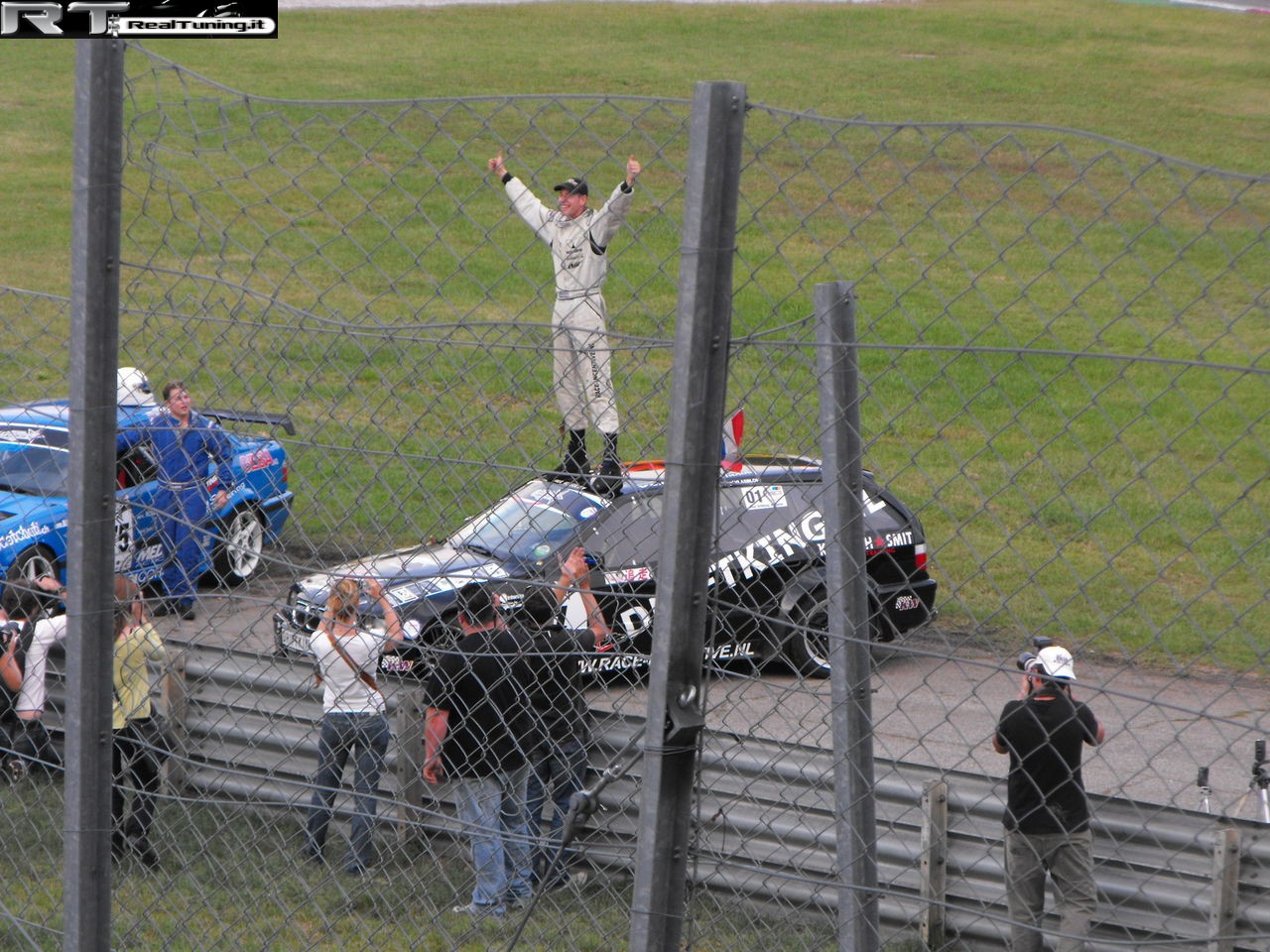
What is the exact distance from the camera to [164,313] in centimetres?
314

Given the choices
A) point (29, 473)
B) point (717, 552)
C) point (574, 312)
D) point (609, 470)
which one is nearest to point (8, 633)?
point (29, 473)

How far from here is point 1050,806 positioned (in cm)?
360

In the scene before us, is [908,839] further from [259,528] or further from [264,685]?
[259,528]

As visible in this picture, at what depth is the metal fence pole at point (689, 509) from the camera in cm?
236

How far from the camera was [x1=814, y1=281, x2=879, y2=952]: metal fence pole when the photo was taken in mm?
2664

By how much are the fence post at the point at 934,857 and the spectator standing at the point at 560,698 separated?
1.29m

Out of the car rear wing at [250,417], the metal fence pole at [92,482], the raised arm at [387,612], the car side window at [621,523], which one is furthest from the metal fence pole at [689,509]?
the metal fence pole at [92,482]

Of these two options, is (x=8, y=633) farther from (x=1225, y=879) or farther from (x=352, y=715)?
(x=1225, y=879)

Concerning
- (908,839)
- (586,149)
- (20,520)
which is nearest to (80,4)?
(908,839)

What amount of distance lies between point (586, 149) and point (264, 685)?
14.0 m

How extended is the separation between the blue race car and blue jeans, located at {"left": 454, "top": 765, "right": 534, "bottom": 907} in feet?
3.51

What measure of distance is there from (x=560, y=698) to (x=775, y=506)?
2523 millimetres

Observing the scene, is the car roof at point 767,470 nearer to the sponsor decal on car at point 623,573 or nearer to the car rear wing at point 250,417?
the sponsor decal on car at point 623,573

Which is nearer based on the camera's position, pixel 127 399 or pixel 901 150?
pixel 127 399
